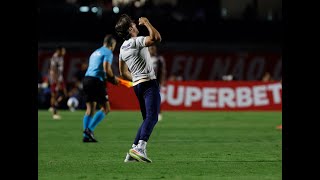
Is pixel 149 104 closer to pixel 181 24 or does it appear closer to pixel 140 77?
pixel 140 77

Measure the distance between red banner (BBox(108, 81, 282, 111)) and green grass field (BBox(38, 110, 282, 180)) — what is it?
790cm

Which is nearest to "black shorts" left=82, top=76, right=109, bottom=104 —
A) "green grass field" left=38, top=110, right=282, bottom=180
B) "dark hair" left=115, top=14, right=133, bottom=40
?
"green grass field" left=38, top=110, right=282, bottom=180

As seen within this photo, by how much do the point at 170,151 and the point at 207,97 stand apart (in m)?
18.3

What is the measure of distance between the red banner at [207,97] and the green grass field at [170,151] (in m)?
7.90

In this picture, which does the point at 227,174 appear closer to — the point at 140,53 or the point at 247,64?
the point at 140,53

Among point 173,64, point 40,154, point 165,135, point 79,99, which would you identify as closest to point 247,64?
point 173,64

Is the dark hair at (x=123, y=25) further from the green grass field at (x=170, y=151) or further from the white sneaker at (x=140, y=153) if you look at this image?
the green grass field at (x=170, y=151)

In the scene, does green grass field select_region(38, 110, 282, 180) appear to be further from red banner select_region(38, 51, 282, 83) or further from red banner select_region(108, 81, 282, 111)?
red banner select_region(38, 51, 282, 83)

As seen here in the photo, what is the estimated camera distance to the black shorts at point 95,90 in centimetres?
1781

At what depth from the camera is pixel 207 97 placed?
33.3 meters

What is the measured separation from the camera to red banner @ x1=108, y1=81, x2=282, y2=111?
33219mm

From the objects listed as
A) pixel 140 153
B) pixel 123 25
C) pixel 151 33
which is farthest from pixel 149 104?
pixel 123 25
